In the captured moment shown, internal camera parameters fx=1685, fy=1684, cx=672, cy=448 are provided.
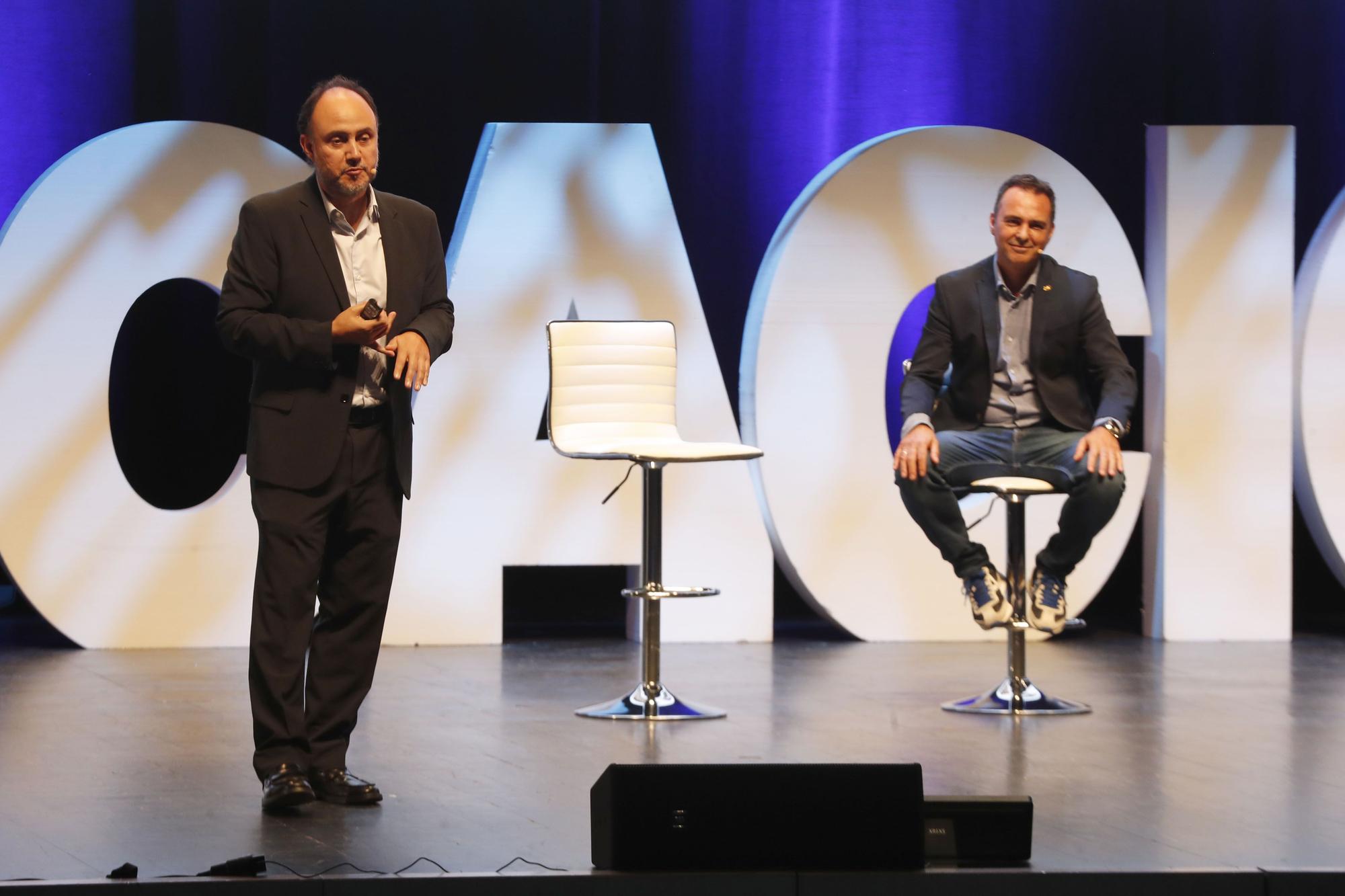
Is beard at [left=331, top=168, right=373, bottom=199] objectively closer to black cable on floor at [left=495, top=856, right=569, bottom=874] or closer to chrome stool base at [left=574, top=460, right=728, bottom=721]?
chrome stool base at [left=574, top=460, right=728, bottom=721]

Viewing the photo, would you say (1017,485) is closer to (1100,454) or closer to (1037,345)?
(1100,454)

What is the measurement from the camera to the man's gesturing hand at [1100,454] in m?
4.52

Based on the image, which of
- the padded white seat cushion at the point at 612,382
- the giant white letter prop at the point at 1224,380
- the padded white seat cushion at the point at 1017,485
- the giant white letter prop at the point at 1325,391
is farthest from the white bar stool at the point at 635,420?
the giant white letter prop at the point at 1325,391

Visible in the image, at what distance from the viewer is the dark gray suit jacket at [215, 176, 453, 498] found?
337 centimetres

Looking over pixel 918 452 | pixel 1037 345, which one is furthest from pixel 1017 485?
pixel 1037 345

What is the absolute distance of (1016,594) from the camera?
4.75 m

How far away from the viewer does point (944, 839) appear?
Result: 2820 millimetres

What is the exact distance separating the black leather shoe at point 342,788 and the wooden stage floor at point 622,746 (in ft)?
0.15

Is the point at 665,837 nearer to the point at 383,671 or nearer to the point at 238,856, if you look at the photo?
the point at 238,856

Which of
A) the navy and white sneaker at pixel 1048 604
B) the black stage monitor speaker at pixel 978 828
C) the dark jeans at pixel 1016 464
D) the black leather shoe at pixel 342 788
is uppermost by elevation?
the dark jeans at pixel 1016 464

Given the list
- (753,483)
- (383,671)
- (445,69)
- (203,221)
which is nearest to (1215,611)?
(753,483)

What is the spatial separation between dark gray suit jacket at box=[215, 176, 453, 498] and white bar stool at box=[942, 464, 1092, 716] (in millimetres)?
1795

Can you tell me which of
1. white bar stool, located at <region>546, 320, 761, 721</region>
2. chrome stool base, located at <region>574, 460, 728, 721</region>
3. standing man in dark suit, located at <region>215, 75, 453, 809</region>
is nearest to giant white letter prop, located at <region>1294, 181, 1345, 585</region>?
white bar stool, located at <region>546, 320, 761, 721</region>

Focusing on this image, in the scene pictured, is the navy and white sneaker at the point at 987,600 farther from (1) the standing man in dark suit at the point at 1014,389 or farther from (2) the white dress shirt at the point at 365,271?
(2) the white dress shirt at the point at 365,271
